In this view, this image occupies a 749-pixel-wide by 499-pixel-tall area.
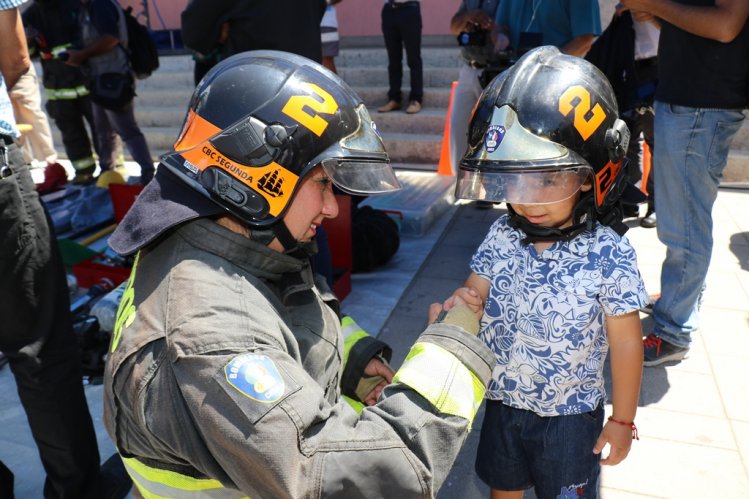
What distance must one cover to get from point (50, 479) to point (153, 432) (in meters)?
1.59

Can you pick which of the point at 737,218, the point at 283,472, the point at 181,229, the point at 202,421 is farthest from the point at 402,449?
the point at 737,218

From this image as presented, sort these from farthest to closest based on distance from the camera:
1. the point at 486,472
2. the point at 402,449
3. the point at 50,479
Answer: the point at 50,479
the point at 486,472
the point at 402,449

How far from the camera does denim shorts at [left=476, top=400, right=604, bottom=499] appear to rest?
1.96 metres

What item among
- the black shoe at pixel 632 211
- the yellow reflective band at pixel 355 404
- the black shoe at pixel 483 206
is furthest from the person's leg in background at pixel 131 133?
the yellow reflective band at pixel 355 404

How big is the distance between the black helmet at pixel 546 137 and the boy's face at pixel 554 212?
35mm

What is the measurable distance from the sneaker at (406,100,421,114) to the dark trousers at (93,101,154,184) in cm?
341

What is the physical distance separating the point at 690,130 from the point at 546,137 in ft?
5.63

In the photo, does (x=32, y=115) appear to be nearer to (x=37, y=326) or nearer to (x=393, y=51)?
(x=393, y=51)

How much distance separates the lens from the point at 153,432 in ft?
4.04

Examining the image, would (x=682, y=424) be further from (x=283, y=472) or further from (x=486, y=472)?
(x=283, y=472)

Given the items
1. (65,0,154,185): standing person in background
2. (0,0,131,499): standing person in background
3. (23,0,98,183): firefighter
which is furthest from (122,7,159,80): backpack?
(0,0,131,499): standing person in background

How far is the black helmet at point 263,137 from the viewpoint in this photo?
1.45 metres

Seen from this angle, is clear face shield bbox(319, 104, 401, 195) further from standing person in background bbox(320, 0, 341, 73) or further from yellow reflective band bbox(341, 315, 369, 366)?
standing person in background bbox(320, 0, 341, 73)

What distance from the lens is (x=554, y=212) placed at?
1926 mm
